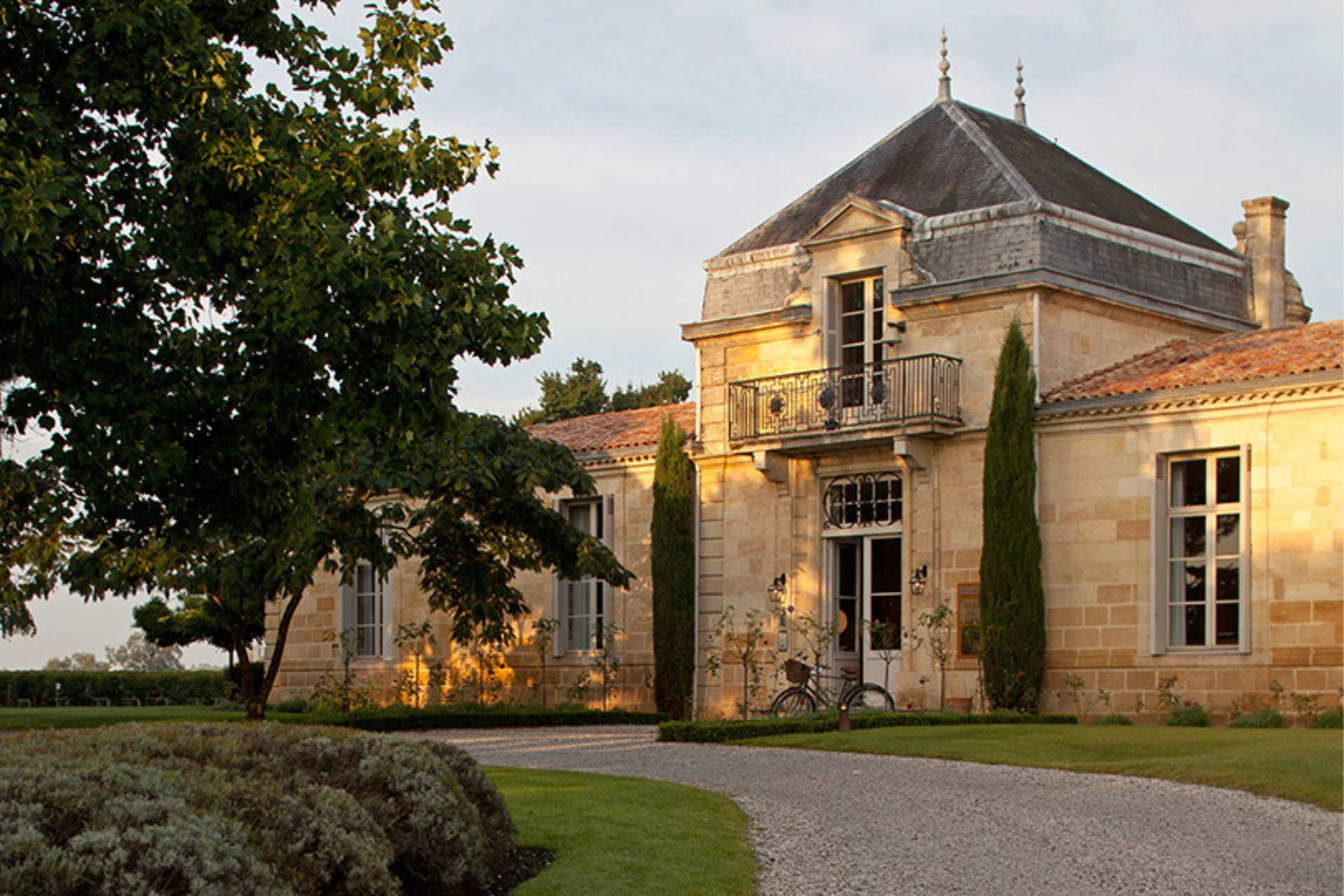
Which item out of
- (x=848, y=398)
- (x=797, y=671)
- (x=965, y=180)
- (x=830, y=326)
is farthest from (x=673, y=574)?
(x=965, y=180)

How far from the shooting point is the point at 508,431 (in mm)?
20250

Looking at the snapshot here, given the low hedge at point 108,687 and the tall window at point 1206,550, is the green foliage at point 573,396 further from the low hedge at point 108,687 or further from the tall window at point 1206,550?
the tall window at point 1206,550

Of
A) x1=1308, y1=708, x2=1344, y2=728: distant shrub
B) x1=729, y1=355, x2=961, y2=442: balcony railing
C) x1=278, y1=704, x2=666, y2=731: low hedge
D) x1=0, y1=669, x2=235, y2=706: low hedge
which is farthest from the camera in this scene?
x1=0, y1=669, x2=235, y2=706: low hedge

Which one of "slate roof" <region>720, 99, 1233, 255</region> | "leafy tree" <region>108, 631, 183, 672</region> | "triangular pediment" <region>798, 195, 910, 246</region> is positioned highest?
"slate roof" <region>720, 99, 1233, 255</region>

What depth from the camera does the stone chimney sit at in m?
23.7

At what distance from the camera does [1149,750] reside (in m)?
14.4

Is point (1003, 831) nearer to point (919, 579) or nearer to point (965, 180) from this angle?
point (919, 579)

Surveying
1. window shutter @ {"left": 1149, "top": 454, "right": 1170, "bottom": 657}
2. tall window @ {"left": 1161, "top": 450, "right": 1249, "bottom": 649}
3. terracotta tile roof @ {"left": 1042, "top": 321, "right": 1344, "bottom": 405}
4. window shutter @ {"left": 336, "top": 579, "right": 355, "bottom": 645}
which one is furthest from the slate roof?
window shutter @ {"left": 336, "top": 579, "right": 355, "bottom": 645}

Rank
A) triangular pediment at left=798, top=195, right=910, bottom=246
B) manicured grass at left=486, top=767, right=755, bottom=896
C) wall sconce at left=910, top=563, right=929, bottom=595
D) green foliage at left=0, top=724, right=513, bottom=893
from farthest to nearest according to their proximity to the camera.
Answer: triangular pediment at left=798, top=195, right=910, bottom=246 < wall sconce at left=910, top=563, right=929, bottom=595 < manicured grass at left=486, top=767, right=755, bottom=896 < green foliage at left=0, top=724, right=513, bottom=893

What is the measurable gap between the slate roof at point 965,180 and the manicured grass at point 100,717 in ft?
36.2

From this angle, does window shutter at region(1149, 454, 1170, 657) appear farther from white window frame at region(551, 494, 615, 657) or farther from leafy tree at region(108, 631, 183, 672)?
leafy tree at region(108, 631, 183, 672)

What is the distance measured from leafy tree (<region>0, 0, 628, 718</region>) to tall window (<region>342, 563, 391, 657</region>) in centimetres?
1648

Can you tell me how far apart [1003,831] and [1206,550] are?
10.1 meters

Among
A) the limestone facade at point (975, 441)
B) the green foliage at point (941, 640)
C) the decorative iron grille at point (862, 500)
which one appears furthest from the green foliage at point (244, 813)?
the decorative iron grille at point (862, 500)
